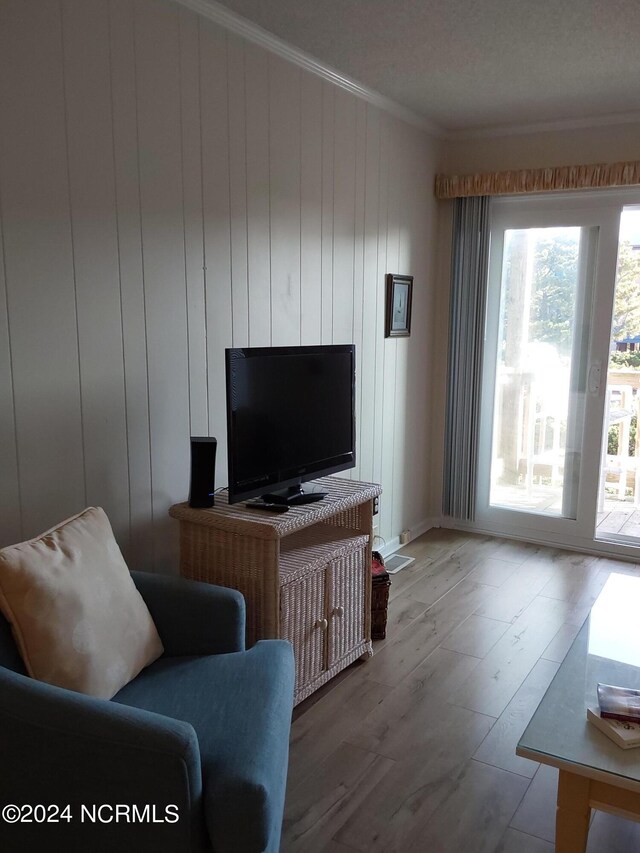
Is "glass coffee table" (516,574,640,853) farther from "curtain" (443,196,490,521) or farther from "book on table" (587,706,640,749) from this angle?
"curtain" (443,196,490,521)

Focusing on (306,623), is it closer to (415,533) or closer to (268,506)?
(268,506)

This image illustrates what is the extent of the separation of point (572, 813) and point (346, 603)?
1.26m

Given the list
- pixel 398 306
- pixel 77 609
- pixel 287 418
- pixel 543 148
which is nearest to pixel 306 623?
pixel 287 418

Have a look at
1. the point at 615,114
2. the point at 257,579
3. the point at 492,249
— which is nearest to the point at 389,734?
the point at 257,579

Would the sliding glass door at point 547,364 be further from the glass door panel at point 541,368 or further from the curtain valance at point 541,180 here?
the curtain valance at point 541,180

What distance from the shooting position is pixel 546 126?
4207 millimetres

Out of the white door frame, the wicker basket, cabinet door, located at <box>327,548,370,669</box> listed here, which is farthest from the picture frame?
cabinet door, located at <box>327,548,370,669</box>

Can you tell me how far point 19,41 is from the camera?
78.5 inches

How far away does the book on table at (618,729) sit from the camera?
1.72 metres

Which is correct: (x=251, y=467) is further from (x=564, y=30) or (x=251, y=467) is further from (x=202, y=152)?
(x=564, y=30)

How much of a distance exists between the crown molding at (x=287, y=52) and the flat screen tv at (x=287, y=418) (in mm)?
1255

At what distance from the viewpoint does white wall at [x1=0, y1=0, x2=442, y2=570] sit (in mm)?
2076

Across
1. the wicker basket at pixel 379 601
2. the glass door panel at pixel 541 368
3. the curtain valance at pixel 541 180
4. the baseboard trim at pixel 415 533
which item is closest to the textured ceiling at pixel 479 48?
the curtain valance at pixel 541 180

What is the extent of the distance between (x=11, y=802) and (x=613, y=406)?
14.4 feet
